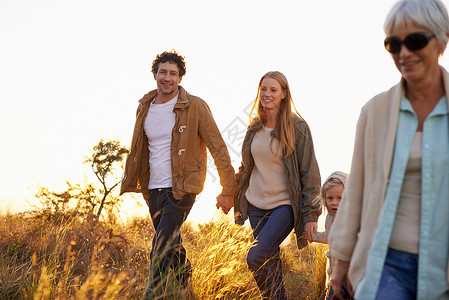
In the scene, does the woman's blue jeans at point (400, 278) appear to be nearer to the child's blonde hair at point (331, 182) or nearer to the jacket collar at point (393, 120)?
the jacket collar at point (393, 120)

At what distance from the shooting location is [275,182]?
4922 millimetres

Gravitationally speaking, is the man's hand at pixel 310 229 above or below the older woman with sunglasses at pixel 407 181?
below

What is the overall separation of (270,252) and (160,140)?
5.83 ft

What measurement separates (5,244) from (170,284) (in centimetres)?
353

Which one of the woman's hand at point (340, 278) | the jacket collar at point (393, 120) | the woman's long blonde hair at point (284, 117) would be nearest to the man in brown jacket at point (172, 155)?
the woman's long blonde hair at point (284, 117)

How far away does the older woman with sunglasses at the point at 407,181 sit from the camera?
212cm

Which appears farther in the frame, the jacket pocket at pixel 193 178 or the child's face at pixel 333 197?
the jacket pocket at pixel 193 178

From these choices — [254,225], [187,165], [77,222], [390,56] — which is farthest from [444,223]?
[77,222]

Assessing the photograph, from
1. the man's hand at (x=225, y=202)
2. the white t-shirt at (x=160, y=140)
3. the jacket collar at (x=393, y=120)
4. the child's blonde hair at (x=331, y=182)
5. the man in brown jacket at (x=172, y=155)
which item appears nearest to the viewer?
the jacket collar at (x=393, y=120)

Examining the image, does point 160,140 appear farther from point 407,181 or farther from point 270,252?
point 407,181

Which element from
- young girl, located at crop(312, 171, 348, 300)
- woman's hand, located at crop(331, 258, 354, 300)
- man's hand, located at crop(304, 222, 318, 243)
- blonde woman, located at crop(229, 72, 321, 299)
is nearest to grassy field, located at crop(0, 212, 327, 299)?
blonde woman, located at crop(229, 72, 321, 299)

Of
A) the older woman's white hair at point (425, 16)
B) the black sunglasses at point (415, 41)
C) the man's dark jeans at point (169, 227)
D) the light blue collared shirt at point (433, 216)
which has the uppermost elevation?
the older woman's white hair at point (425, 16)

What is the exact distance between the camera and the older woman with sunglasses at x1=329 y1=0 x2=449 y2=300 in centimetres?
212

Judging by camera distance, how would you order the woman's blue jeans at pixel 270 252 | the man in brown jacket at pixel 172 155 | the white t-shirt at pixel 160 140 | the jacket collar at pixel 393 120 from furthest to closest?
the white t-shirt at pixel 160 140 → the man in brown jacket at pixel 172 155 → the woman's blue jeans at pixel 270 252 → the jacket collar at pixel 393 120
